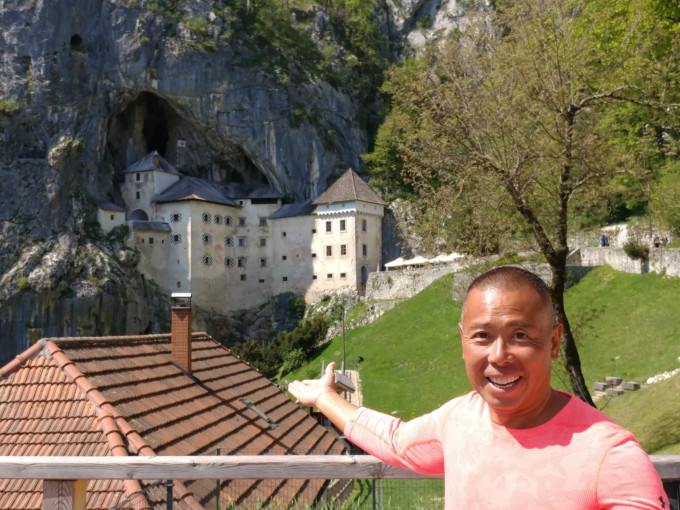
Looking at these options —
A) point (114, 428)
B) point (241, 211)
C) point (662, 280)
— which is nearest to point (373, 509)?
point (114, 428)

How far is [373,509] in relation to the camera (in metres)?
4.04

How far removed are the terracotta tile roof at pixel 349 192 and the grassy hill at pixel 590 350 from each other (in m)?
16.6

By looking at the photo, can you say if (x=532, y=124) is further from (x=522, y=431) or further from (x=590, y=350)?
(x=590, y=350)

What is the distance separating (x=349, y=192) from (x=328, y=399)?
173 feet

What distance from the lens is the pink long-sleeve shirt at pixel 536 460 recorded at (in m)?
1.92

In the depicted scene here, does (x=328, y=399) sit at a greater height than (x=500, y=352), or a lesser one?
lesser

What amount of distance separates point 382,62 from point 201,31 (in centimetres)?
2187

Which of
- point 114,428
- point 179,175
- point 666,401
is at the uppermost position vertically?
point 179,175

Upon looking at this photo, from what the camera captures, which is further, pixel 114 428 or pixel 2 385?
pixel 2 385

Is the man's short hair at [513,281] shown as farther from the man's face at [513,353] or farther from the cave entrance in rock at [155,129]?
the cave entrance in rock at [155,129]

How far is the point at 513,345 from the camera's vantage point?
2242 mm

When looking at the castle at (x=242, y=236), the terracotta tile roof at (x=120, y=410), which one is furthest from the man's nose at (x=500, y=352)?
the castle at (x=242, y=236)

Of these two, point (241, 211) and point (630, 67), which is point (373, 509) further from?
point (241, 211)

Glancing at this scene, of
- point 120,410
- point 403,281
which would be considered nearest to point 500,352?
point 120,410
